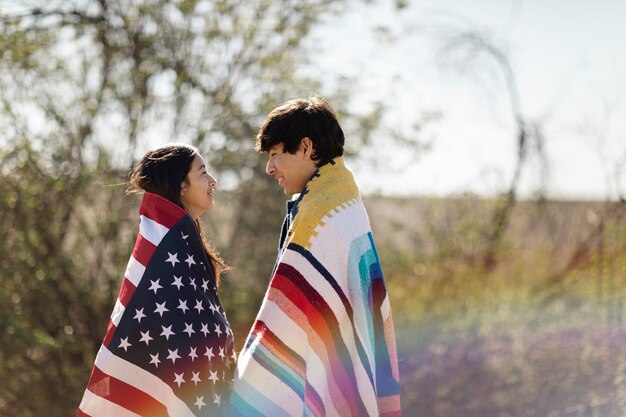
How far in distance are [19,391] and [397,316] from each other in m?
3.37

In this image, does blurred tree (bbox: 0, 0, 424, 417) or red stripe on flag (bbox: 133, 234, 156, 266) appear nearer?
red stripe on flag (bbox: 133, 234, 156, 266)

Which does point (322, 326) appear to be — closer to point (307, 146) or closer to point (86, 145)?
point (307, 146)

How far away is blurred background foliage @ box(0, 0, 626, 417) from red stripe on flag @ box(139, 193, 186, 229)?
102 inches

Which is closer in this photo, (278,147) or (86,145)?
(278,147)

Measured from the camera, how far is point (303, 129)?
294 cm

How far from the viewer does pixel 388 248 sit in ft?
24.1

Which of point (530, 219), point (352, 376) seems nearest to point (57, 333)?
point (352, 376)

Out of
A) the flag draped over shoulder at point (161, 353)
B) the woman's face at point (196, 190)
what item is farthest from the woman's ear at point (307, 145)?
the flag draped over shoulder at point (161, 353)

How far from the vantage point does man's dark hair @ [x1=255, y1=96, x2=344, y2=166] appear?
2943 millimetres

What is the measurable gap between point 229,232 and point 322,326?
3.64 metres

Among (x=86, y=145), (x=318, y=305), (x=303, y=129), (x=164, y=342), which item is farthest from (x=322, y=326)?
(x=86, y=145)

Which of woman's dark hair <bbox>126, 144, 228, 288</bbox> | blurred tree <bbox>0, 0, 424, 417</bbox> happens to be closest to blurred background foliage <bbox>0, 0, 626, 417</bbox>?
blurred tree <bbox>0, 0, 424, 417</bbox>

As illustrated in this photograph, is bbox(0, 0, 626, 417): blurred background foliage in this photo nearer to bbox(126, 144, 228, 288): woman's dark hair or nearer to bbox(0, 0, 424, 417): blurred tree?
bbox(0, 0, 424, 417): blurred tree

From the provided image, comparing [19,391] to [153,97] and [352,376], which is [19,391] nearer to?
[153,97]
